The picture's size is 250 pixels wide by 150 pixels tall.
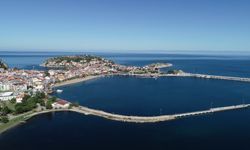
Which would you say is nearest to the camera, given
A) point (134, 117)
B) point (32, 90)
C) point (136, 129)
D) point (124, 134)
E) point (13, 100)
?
point (124, 134)

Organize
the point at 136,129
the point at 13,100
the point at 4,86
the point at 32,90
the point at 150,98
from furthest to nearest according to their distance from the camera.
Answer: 1. the point at 4,86
2. the point at 32,90
3. the point at 150,98
4. the point at 13,100
5. the point at 136,129

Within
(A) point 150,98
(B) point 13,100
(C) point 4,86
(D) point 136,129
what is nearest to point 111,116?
(D) point 136,129

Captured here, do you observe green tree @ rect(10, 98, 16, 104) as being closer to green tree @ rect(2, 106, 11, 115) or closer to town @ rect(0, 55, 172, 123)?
town @ rect(0, 55, 172, 123)

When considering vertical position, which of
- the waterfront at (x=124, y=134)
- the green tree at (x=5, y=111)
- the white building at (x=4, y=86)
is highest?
the white building at (x=4, y=86)

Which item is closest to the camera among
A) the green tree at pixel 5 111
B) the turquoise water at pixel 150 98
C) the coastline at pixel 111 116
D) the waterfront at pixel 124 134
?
the waterfront at pixel 124 134

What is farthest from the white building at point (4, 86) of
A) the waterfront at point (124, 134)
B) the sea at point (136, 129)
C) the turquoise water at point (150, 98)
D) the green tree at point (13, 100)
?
the waterfront at point (124, 134)

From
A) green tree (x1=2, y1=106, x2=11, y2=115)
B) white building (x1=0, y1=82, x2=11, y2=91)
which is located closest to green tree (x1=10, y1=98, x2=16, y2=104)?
green tree (x1=2, y1=106, x2=11, y2=115)

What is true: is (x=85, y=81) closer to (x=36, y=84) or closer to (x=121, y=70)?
(x=36, y=84)

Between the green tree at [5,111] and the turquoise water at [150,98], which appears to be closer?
the green tree at [5,111]

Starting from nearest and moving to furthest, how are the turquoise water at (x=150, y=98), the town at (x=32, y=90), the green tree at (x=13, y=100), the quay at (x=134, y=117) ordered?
the quay at (x=134, y=117) < the town at (x=32, y=90) < the turquoise water at (x=150, y=98) < the green tree at (x=13, y=100)

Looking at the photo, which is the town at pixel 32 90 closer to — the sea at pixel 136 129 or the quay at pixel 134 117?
the quay at pixel 134 117

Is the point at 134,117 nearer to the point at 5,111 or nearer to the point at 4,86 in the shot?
the point at 5,111

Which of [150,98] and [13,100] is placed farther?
[150,98]
